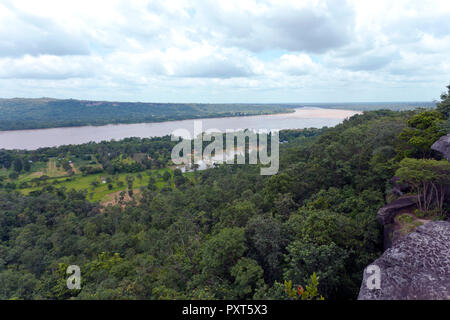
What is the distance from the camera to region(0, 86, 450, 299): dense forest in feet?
29.7

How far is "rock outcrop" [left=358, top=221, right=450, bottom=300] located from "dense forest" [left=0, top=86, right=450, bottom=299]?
65.8 inches

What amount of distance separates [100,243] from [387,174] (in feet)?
72.4

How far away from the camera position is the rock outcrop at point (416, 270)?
611cm

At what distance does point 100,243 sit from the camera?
21.1 metres

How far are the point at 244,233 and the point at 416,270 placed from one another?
649 cm

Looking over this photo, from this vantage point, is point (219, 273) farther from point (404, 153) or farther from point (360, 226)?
point (404, 153)

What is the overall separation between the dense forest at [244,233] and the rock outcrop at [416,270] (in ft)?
5.49

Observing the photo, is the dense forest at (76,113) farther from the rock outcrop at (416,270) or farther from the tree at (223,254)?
the rock outcrop at (416,270)

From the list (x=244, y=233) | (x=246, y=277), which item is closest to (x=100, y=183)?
(x=244, y=233)

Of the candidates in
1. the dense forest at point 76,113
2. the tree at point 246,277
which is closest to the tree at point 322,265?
the tree at point 246,277

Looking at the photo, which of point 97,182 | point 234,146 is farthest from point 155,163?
point 234,146

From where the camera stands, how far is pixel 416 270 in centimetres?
660

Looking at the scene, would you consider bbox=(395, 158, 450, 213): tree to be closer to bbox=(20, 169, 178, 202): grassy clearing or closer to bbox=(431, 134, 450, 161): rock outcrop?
bbox=(431, 134, 450, 161): rock outcrop

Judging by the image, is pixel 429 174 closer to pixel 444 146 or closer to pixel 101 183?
pixel 444 146
